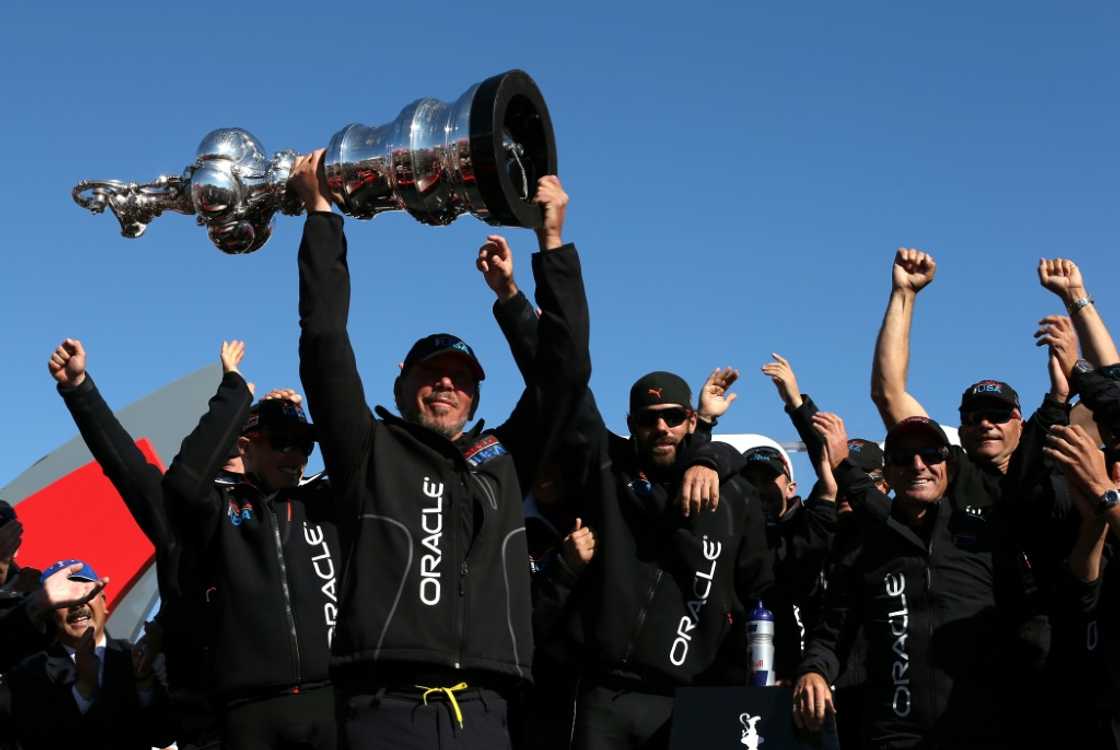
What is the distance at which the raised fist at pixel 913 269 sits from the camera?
6.87 meters

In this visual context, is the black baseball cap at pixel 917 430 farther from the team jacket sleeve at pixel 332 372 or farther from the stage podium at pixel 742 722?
Answer: the team jacket sleeve at pixel 332 372

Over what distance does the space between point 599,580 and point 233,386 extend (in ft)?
6.24

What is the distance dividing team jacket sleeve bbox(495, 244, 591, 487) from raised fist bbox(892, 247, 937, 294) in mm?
2818

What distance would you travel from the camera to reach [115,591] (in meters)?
16.0

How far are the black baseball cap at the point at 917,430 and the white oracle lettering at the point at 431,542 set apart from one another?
2.65 metres

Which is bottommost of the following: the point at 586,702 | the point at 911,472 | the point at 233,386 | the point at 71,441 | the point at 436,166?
the point at 586,702

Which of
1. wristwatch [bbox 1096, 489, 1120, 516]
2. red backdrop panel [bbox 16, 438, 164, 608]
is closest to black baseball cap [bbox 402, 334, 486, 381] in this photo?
wristwatch [bbox 1096, 489, 1120, 516]

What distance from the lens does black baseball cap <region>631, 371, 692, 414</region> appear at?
640 cm

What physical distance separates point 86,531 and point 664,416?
1229 cm

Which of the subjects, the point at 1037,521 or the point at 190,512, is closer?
the point at 190,512

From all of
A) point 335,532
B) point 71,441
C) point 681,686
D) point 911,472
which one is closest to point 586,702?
point 681,686

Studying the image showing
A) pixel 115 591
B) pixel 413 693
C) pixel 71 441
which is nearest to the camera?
pixel 413 693

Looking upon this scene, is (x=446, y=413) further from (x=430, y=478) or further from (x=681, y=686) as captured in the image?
(x=681, y=686)

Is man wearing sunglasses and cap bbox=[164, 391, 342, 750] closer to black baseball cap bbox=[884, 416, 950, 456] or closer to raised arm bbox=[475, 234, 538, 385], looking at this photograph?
raised arm bbox=[475, 234, 538, 385]
